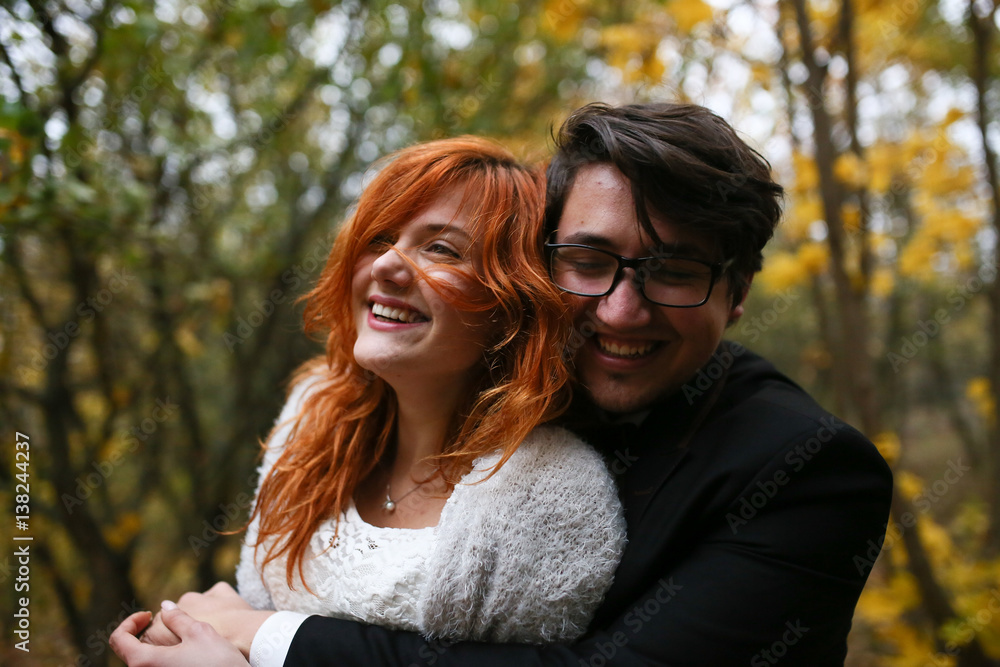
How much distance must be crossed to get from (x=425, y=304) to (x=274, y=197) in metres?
3.30

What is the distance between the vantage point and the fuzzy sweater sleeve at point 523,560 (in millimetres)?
1325

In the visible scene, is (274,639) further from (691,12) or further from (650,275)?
(691,12)

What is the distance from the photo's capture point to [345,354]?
1828 millimetres

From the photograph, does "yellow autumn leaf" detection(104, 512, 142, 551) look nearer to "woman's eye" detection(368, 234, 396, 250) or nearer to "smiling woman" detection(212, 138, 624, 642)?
"smiling woman" detection(212, 138, 624, 642)

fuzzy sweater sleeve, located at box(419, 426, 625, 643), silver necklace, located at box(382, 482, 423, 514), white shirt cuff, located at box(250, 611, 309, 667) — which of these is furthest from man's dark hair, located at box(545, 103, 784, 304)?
white shirt cuff, located at box(250, 611, 309, 667)

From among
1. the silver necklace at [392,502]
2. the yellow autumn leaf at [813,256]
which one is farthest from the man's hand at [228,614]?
the yellow autumn leaf at [813,256]

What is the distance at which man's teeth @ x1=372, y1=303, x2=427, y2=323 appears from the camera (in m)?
1.52

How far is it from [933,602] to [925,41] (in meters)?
3.00

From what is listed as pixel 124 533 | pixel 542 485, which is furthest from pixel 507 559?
pixel 124 533

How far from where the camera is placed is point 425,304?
4.90 ft

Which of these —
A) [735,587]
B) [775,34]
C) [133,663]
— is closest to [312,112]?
[775,34]

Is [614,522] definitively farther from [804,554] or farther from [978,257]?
[978,257]

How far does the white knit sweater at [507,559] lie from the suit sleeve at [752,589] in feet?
0.18

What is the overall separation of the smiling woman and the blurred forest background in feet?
3.40
